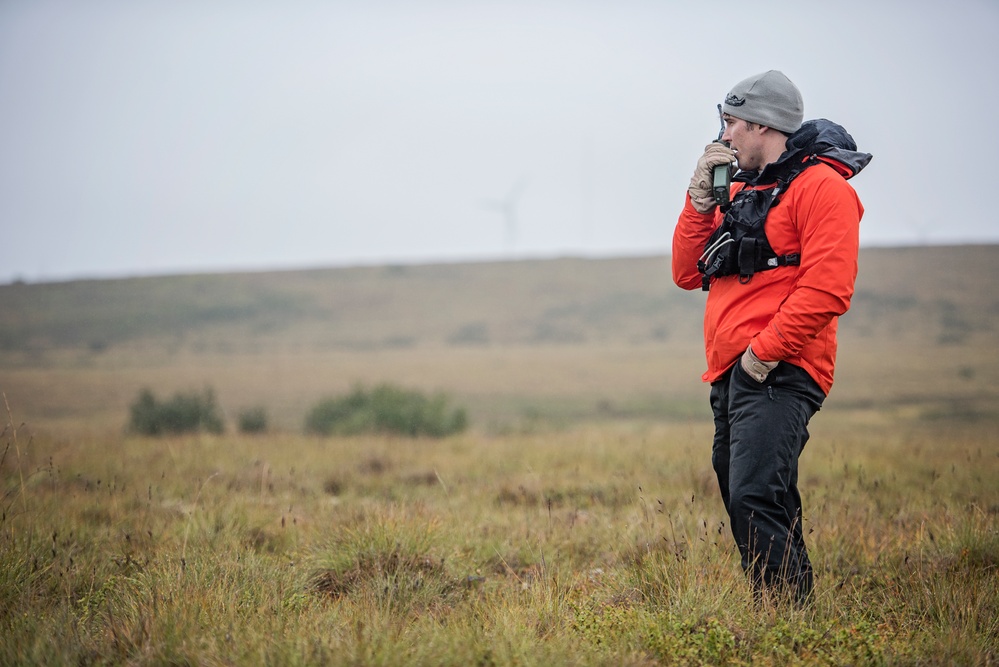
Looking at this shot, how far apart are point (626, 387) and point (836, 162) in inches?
926

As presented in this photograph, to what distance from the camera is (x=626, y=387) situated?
26.2m

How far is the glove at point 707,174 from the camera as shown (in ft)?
10.2

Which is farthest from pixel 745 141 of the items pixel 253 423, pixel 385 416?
pixel 253 423

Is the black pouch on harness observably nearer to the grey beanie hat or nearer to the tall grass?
the grey beanie hat

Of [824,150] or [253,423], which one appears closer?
[824,150]

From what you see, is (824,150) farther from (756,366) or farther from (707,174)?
(756,366)

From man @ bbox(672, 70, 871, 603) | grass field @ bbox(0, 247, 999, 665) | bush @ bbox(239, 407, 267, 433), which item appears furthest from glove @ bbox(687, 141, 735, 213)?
bush @ bbox(239, 407, 267, 433)

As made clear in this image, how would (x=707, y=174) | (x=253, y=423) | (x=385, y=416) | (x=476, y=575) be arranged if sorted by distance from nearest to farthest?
1. (x=707, y=174)
2. (x=476, y=575)
3. (x=253, y=423)
4. (x=385, y=416)

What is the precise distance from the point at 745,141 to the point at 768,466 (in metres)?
1.37

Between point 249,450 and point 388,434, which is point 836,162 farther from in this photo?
point 388,434

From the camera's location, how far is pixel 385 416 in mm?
13367

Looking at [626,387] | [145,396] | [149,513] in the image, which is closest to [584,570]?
[149,513]

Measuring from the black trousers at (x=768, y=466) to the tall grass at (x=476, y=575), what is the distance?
0.16 metres

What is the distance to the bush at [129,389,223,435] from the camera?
1335cm
